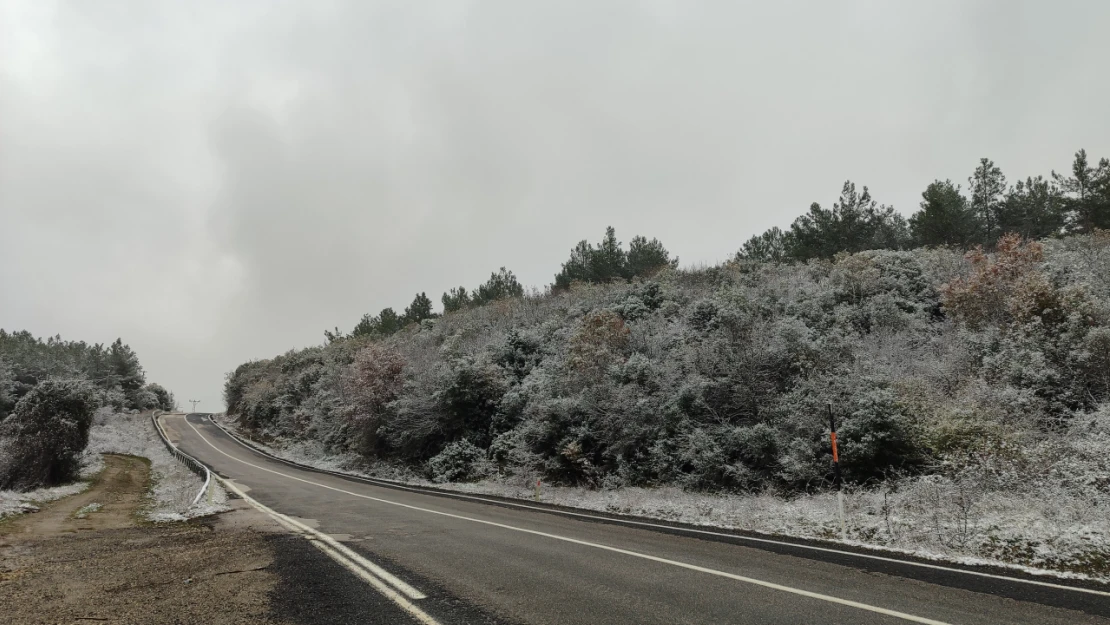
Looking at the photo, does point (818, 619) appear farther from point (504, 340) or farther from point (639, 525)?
point (504, 340)

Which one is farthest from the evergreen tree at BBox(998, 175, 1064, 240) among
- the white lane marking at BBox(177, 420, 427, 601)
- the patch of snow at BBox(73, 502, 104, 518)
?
the patch of snow at BBox(73, 502, 104, 518)

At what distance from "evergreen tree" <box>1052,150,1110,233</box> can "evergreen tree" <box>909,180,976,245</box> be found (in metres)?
5.11

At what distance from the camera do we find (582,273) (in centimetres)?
5241

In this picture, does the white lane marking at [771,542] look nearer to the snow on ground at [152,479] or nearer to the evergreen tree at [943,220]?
the snow on ground at [152,479]

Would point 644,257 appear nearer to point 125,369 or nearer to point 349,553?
point 349,553

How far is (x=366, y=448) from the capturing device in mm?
34531

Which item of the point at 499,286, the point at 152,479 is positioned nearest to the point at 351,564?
the point at 152,479

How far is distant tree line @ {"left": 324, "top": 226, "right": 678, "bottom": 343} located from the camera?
161 ft

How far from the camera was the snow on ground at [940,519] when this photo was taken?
7859 mm

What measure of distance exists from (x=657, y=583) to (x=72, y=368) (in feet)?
295

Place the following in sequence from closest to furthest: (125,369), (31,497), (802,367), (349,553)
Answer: (349,553), (802,367), (31,497), (125,369)

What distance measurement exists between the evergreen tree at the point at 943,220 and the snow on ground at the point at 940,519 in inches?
1158

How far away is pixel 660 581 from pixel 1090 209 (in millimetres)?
40907

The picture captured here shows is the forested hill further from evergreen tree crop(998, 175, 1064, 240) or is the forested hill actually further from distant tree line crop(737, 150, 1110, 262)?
evergreen tree crop(998, 175, 1064, 240)
